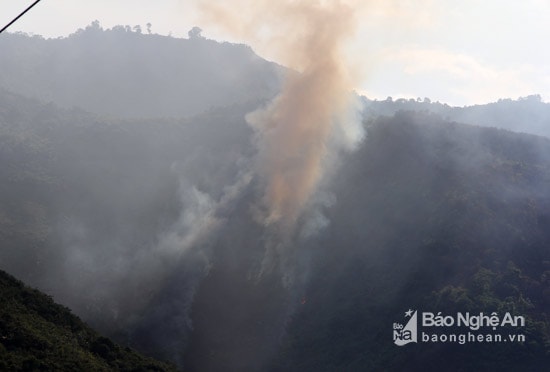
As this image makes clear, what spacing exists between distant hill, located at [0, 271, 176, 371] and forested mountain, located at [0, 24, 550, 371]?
1.84 ft

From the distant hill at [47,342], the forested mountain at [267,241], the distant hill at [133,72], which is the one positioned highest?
the distant hill at [133,72]

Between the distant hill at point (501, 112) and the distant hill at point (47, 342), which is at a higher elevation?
the distant hill at point (501, 112)

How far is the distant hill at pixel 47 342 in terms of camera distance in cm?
4000

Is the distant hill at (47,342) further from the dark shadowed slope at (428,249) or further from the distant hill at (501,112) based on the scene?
the distant hill at (501,112)

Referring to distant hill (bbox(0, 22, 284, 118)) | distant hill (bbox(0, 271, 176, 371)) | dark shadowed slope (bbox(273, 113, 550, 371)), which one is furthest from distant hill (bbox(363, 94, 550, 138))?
distant hill (bbox(0, 271, 176, 371))

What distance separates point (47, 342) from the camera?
4269 centimetres

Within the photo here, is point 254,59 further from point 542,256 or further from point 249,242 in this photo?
point 542,256

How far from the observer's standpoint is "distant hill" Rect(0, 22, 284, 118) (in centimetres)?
16125

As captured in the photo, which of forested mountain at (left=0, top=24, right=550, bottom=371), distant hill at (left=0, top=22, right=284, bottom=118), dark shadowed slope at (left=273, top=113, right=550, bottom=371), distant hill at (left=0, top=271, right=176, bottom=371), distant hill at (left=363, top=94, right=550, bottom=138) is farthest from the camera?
distant hill at (left=0, top=22, right=284, bottom=118)

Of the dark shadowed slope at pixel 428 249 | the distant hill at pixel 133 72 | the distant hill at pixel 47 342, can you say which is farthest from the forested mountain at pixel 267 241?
the distant hill at pixel 133 72

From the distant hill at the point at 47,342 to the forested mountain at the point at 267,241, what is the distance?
0.56 metres

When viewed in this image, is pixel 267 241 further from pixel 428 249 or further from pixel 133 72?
pixel 133 72

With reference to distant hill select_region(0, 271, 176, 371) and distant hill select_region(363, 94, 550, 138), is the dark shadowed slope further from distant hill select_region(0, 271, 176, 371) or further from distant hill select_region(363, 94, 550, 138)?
distant hill select_region(363, 94, 550, 138)

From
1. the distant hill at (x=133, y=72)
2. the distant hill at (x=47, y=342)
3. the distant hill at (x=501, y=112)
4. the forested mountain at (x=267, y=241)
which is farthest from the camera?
the distant hill at (x=133, y=72)
